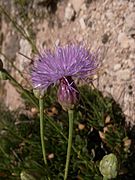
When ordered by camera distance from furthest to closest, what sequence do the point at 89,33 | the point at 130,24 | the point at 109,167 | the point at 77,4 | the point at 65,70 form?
the point at 77,4 < the point at 89,33 < the point at 130,24 < the point at 65,70 < the point at 109,167

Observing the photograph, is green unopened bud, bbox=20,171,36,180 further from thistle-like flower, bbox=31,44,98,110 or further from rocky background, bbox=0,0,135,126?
rocky background, bbox=0,0,135,126

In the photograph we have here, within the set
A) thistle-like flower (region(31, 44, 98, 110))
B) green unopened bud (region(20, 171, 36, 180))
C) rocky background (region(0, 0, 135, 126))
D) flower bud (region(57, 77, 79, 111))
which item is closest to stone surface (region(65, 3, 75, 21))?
rocky background (region(0, 0, 135, 126))

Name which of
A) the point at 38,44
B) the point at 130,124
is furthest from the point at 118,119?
the point at 38,44

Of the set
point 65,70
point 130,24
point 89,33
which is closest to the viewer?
point 65,70

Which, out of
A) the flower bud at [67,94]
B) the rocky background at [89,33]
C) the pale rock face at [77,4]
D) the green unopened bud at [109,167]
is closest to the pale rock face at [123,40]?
the rocky background at [89,33]

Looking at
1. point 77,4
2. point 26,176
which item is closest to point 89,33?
point 77,4

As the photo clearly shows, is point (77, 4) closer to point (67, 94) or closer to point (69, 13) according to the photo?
point (69, 13)
